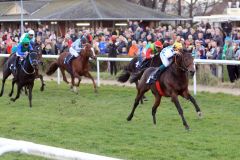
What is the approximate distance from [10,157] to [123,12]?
92.8ft

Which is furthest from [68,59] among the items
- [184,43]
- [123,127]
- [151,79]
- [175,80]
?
[175,80]

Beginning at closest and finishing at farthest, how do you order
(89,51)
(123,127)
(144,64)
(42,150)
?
1. (42,150)
2. (123,127)
3. (144,64)
4. (89,51)

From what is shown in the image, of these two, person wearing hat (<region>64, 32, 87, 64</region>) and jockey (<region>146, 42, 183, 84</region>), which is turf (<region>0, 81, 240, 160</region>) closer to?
jockey (<region>146, 42, 183, 84</region>)

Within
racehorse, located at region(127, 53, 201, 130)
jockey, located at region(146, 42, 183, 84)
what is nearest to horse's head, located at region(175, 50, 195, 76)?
racehorse, located at region(127, 53, 201, 130)

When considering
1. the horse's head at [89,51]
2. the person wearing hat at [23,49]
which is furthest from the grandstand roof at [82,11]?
the person wearing hat at [23,49]

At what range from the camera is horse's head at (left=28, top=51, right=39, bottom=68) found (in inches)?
496

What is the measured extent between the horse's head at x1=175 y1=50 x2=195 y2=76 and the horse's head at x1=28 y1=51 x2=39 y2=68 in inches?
175

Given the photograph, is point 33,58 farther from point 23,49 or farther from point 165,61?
point 165,61

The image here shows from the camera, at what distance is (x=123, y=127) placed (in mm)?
9227

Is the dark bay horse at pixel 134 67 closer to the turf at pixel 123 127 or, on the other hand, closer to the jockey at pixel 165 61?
the turf at pixel 123 127

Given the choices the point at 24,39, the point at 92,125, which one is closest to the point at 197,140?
the point at 92,125

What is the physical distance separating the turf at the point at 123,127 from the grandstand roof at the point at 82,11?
62.4 ft

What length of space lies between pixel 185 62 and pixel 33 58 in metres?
4.78

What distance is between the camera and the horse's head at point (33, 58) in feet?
41.4
